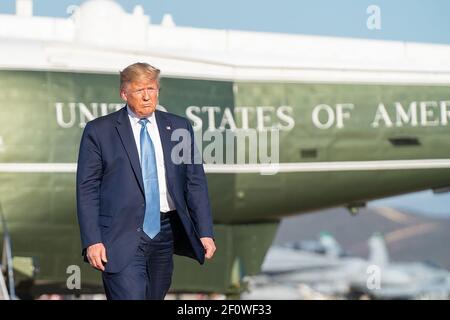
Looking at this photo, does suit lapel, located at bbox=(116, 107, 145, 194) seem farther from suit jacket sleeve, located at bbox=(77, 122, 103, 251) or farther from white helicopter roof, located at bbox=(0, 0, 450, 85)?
white helicopter roof, located at bbox=(0, 0, 450, 85)

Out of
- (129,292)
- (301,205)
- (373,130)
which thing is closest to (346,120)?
(373,130)

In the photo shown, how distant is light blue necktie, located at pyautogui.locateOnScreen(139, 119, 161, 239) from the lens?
3.99 metres

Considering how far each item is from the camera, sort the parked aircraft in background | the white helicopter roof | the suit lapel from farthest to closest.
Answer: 1. the white helicopter roof
2. the parked aircraft in background
3. the suit lapel

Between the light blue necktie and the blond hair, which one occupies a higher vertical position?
the blond hair

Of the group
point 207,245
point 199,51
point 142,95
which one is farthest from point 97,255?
point 199,51

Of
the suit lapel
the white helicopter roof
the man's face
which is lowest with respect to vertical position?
the suit lapel

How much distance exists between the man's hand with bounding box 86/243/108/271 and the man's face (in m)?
0.68

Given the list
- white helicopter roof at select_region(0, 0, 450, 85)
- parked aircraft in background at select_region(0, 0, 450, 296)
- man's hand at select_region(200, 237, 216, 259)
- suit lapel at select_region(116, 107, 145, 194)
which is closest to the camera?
suit lapel at select_region(116, 107, 145, 194)

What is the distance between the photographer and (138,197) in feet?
13.0

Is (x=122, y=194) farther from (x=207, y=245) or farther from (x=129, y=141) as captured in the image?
(x=207, y=245)

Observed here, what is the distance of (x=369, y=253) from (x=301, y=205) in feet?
6.23

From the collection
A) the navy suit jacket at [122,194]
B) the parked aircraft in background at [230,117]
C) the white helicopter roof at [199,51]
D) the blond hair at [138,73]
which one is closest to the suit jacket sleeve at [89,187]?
the navy suit jacket at [122,194]

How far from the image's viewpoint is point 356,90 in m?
8.52

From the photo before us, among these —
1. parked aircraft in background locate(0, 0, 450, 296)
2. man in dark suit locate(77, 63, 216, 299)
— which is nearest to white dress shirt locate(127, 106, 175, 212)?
man in dark suit locate(77, 63, 216, 299)
